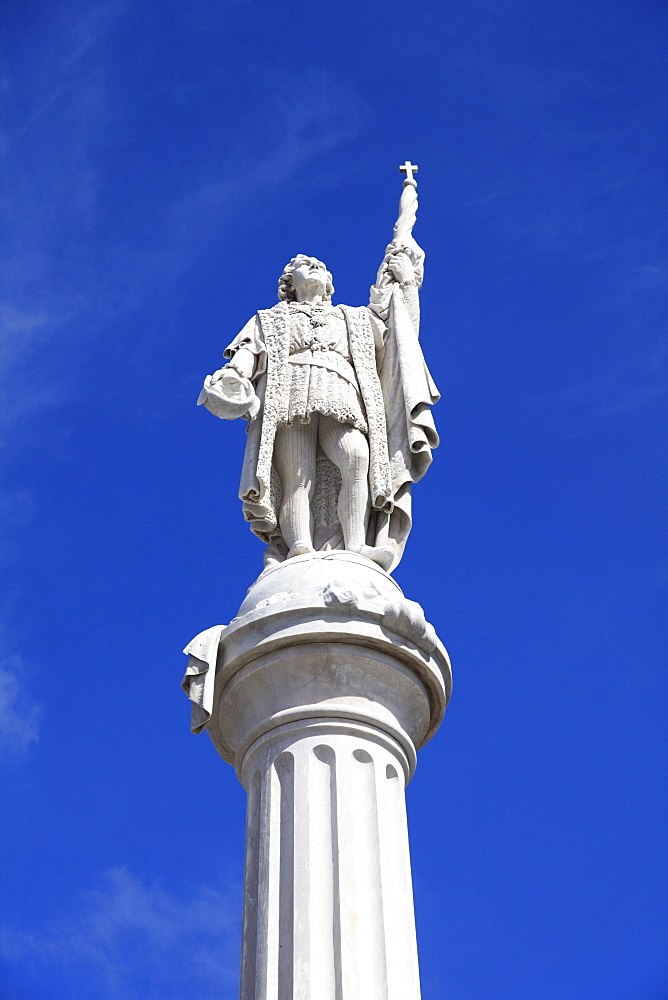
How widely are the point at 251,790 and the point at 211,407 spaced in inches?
136

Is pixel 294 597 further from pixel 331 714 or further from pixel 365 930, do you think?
pixel 365 930

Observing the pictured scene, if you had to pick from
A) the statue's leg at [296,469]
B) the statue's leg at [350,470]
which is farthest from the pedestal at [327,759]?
the statue's leg at [296,469]

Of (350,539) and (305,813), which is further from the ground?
(350,539)

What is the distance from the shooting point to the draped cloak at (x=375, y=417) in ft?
34.9

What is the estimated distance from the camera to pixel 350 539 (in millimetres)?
10383

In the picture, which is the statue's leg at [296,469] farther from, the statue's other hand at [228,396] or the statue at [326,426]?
the statue's other hand at [228,396]

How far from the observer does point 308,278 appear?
39.3ft

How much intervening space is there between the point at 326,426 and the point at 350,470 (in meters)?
Result: 0.51

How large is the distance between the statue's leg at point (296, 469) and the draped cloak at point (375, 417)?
11 centimetres

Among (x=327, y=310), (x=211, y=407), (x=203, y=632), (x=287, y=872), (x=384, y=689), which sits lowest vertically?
(x=287, y=872)

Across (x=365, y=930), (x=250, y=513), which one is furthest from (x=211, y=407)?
(x=365, y=930)

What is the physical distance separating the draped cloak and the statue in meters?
0.01

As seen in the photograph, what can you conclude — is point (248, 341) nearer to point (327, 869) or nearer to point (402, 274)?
point (402, 274)

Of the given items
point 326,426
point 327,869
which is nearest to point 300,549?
point 326,426
